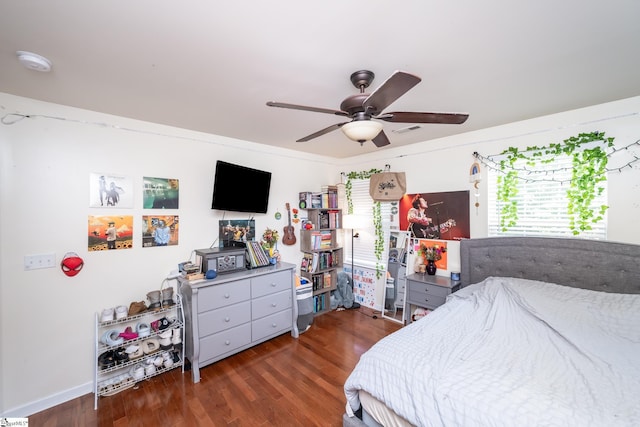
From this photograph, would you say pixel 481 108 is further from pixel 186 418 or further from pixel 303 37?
pixel 186 418

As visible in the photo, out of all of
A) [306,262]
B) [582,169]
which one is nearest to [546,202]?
[582,169]

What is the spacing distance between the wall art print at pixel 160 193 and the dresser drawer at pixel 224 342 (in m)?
1.43

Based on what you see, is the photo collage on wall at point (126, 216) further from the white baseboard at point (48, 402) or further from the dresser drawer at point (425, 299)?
the dresser drawer at point (425, 299)

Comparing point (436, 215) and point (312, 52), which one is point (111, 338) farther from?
point (436, 215)

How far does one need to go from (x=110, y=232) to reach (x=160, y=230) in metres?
0.41

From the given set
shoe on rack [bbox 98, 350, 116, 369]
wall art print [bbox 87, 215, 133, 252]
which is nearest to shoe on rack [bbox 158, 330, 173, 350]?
shoe on rack [bbox 98, 350, 116, 369]

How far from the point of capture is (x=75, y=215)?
7.41 feet

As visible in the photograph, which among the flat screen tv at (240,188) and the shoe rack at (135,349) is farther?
the flat screen tv at (240,188)

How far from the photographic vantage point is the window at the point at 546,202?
97.8 inches

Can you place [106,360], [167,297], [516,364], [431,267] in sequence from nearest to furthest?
[516,364] < [106,360] < [167,297] < [431,267]

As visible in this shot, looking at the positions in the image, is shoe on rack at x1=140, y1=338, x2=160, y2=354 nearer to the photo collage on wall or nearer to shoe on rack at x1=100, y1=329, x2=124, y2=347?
Answer: shoe on rack at x1=100, y1=329, x2=124, y2=347

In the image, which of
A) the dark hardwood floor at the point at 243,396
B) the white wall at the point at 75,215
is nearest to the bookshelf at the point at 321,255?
the dark hardwood floor at the point at 243,396

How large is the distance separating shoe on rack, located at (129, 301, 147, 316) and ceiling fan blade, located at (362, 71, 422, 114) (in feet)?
8.74

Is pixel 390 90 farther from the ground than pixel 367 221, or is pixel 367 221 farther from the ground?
pixel 390 90
